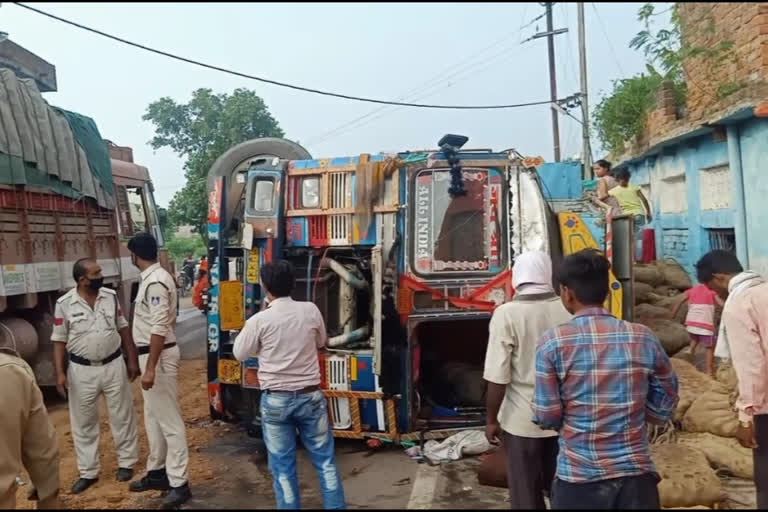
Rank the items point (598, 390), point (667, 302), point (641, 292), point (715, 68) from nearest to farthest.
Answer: point (598, 390)
point (715, 68)
point (667, 302)
point (641, 292)

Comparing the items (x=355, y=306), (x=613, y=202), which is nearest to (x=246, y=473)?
(x=355, y=306)

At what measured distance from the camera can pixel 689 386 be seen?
566 cm

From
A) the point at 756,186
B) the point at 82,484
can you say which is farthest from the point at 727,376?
the point at 82,484

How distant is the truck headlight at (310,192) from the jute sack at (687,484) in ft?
9.60

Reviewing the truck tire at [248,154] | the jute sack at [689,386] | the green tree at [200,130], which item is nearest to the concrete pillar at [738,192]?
the jute sack at [689,386]

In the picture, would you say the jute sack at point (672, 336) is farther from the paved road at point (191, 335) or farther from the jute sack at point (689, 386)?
the paved road at point (191, 335)

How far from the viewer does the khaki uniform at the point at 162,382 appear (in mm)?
4316

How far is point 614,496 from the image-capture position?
2.41 m

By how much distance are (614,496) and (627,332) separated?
566mm

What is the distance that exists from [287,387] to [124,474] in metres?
1.85

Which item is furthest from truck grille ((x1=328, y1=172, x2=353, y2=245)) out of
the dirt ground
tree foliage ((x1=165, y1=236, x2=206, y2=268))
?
tree foliage ((x1=165, y1=236, x2=206, y2=268))

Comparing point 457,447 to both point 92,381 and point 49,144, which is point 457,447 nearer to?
point 92,381

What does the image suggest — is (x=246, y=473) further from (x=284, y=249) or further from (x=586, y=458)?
(x=586, y=458)

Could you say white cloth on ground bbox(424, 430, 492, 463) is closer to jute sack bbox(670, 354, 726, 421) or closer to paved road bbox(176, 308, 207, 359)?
jute sack bbox(670, 354, 726, 421)
